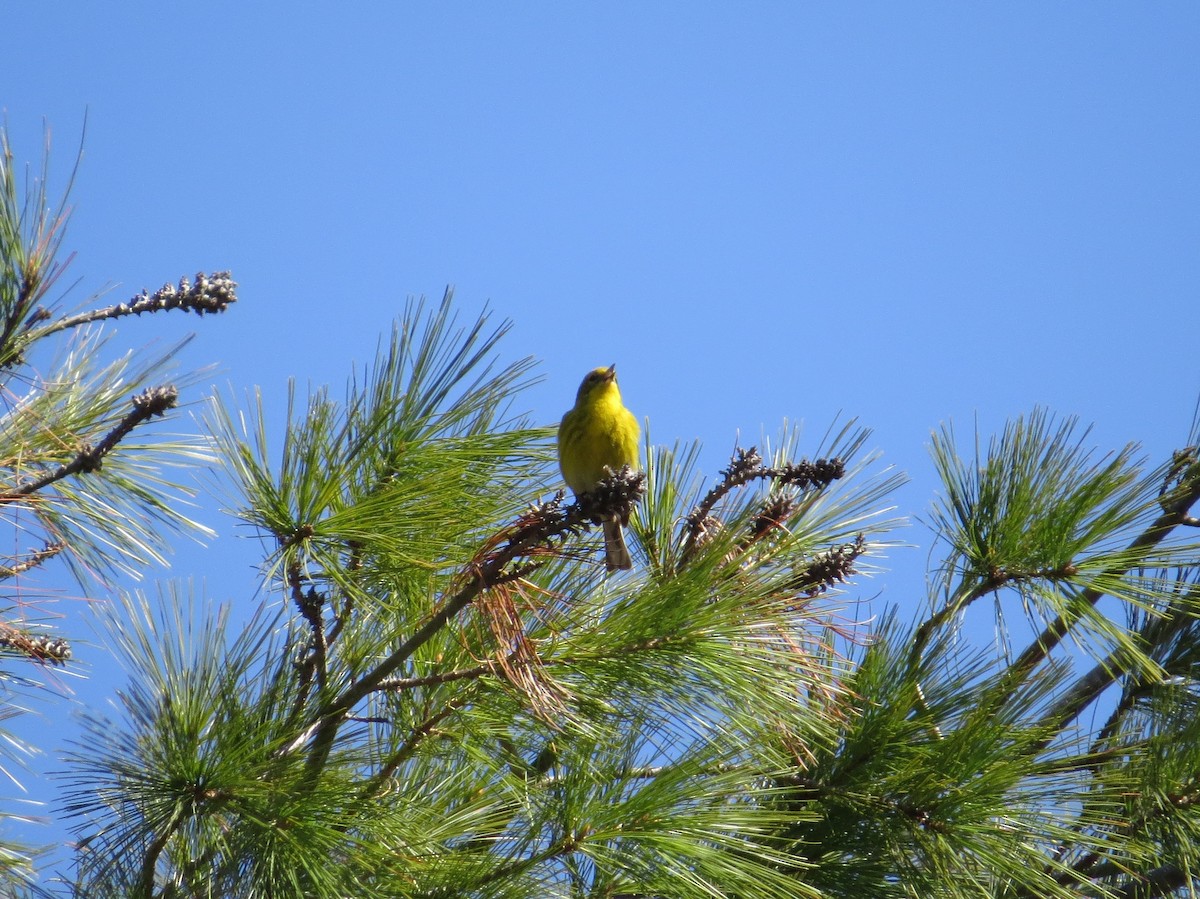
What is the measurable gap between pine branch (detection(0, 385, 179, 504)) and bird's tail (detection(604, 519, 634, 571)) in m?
0.89

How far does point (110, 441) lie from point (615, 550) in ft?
3.33

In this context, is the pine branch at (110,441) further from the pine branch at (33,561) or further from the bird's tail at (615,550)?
the bird's tail at (615,550)

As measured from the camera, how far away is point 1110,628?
8.79 feet

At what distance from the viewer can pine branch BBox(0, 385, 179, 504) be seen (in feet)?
6.89

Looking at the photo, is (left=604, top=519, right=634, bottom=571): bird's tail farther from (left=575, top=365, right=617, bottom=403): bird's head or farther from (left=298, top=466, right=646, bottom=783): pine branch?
(left=575, top=365, right=617, bottom=403): bird's head

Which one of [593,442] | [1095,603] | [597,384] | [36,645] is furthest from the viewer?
[597,384]

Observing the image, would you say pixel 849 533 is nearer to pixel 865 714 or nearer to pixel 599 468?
pixel 865 714

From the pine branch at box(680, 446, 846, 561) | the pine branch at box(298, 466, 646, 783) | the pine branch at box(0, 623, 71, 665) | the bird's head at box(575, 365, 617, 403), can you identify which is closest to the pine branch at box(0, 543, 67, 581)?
the pine branch at box(0, 623, 71, 665)

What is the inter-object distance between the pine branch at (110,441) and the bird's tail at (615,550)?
0.89 metres

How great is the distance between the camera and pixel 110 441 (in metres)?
2.16

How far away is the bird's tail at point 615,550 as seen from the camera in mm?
2437

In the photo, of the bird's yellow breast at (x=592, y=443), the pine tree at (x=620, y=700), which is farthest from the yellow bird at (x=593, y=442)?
the pine tree at (x=620, y=700)

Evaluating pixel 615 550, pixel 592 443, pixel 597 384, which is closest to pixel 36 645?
pixel 615 550

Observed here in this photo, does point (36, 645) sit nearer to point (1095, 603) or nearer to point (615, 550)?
point (615, 550)
